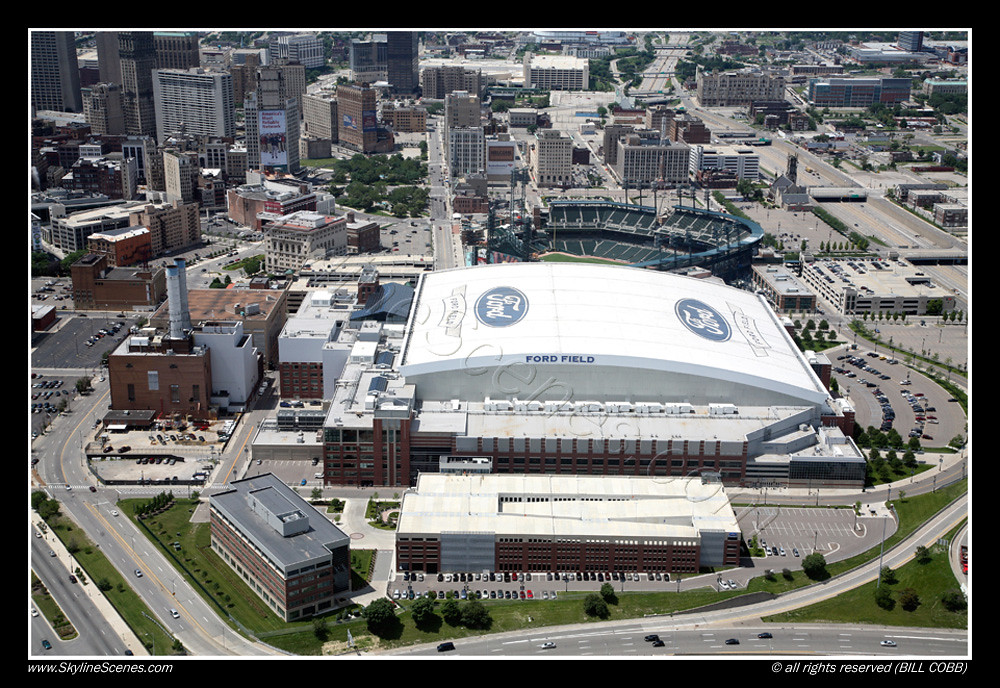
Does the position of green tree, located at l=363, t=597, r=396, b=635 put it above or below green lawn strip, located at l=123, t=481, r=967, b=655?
above

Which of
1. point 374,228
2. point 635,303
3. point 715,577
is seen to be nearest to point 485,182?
point 374,228

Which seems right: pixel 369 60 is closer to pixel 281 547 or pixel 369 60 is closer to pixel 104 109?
pixel 104 109

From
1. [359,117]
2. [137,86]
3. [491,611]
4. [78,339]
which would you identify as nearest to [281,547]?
[491,611]

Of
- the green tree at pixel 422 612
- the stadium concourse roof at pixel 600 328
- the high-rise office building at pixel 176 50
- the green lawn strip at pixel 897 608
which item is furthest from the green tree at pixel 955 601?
the high-rise office building at pixel 176 50

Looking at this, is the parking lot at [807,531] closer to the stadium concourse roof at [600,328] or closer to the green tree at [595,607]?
the stadium concourse roof at [600,328]

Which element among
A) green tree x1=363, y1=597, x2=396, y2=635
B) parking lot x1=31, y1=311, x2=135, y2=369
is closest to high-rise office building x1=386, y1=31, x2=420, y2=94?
parking lot x1=31, y1=311, x2=135, y2=369

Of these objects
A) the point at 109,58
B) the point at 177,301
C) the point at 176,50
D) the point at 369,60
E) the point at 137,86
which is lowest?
the point at 177,301

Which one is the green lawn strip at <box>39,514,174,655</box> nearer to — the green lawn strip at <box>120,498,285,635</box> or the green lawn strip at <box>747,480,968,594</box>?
the green lawn strip at <box>120,498,285,635</box>
